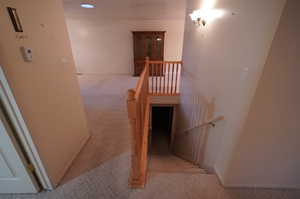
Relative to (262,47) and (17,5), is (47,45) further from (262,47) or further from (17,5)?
(262,47)

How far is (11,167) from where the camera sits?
1.15 m

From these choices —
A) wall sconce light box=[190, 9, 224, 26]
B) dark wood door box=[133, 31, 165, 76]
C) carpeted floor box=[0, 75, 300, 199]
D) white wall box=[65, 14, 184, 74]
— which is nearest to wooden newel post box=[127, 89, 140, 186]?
carpeted floor box=[0, 75, 300, 199]

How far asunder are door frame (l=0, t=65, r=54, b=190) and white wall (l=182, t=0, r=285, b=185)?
5.66 feet

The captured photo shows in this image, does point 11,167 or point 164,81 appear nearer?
point 11,167

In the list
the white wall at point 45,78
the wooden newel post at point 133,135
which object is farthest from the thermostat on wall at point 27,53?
the wooden newel post at point 133,135

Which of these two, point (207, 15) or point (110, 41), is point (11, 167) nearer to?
point (207, 15)

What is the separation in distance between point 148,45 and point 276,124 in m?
4.95

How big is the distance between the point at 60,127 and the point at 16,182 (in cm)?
57

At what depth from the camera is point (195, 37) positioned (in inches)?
97.3

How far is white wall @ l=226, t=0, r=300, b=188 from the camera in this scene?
0.81 m

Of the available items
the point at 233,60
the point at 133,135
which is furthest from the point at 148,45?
the point at 133,135

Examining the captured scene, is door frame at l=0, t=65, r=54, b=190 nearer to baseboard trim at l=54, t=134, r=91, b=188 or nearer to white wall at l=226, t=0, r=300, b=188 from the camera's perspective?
baseboard trim at l=54, t=134, r=91, b=188

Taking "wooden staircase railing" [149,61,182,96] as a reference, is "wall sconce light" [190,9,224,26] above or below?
above

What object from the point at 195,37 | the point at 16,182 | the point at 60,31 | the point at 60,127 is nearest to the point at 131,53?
the point at 195,37
